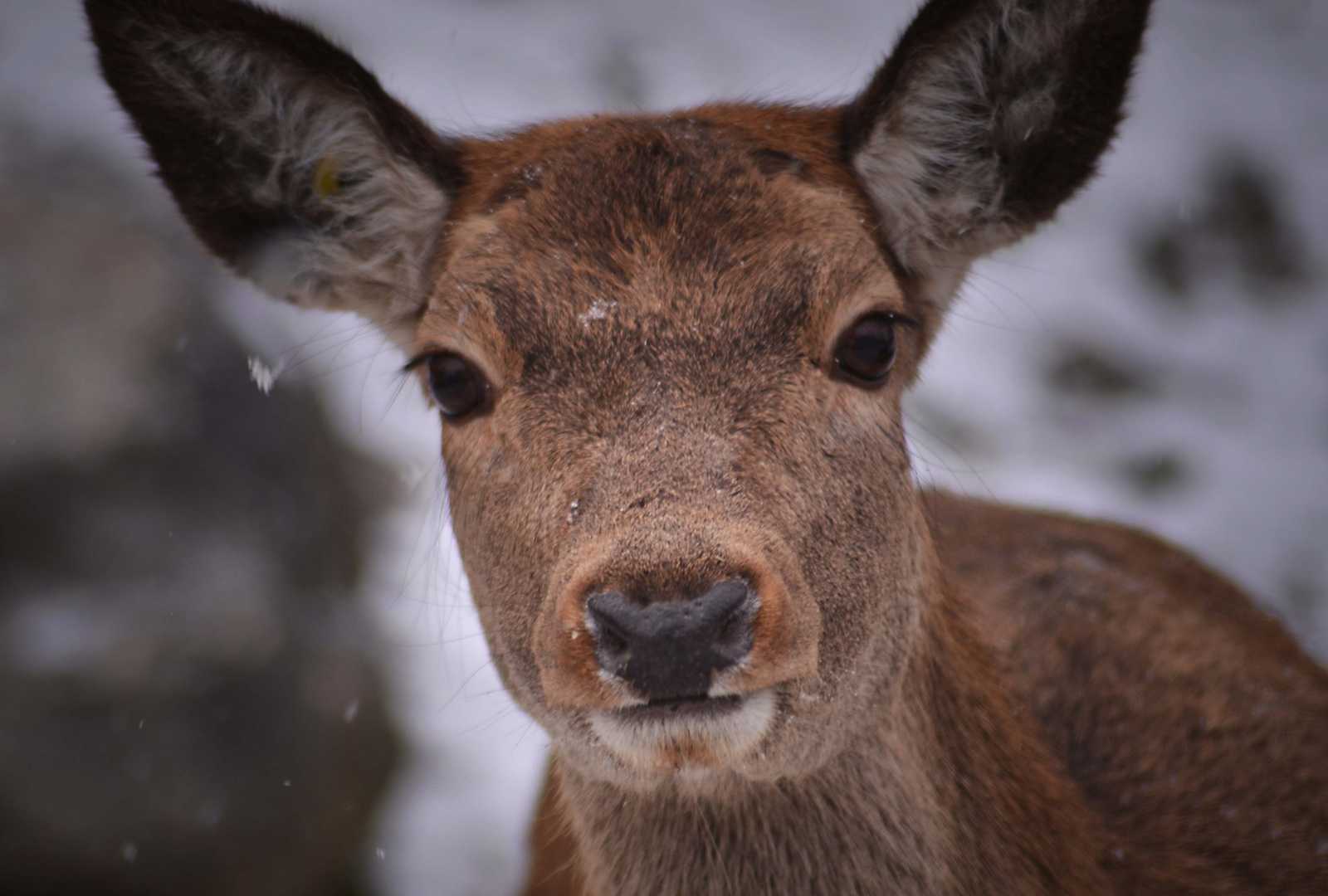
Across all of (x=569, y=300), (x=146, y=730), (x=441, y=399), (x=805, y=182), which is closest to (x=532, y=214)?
(x=569, y=300)

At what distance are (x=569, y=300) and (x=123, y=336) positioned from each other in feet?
13.2

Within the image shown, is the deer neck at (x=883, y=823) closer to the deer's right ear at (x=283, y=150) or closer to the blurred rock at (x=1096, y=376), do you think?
the deer's right ear at (x=283, y=150)

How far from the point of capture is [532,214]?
8.43ft

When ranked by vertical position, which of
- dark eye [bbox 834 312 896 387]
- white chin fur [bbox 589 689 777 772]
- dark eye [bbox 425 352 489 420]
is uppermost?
dark eye [bbox 834 312 896 387]

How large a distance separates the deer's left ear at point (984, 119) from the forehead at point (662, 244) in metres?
0.19

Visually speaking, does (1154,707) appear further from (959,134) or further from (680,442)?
(680,442)

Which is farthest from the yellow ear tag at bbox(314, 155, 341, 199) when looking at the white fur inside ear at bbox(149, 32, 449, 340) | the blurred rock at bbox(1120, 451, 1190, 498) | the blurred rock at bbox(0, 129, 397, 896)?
Result: the blurred rock at bbox(1120, 451, 1190, 498)

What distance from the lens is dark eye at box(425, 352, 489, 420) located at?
2570 millimetres

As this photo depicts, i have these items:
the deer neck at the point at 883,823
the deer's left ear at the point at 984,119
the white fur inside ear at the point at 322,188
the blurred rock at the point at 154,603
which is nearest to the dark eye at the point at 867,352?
the deer's left ear at the point at 984,119

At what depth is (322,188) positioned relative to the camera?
3080 millimetres

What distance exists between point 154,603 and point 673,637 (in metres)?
4.12

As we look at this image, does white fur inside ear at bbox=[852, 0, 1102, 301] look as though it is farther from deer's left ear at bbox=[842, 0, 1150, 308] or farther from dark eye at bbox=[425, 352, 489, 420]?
dark eye at bbox=[425, 352, 489, 420]

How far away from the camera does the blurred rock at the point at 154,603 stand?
15.4 ft

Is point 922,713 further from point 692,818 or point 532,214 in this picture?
point 532,214
